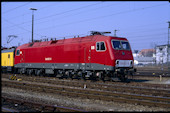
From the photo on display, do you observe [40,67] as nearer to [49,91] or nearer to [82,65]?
[82,65]

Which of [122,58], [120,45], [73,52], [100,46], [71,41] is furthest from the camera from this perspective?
[71,41]

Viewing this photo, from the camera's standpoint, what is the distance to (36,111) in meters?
9.03

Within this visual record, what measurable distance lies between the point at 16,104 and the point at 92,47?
10.4 metres

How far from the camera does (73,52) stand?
2158cm

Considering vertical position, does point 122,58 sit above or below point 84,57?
below

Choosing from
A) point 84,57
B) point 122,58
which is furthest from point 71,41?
point 122,58

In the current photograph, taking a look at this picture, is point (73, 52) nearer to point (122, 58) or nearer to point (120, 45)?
point (120, 45)

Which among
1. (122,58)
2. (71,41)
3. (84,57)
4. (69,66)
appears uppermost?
(71,41)

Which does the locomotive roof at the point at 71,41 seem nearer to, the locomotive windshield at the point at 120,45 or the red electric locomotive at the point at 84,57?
the red electric locomotive at the point at 84,57

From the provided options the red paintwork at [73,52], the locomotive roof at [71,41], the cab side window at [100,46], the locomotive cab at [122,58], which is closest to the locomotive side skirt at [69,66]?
the red paintwork at [73,52]

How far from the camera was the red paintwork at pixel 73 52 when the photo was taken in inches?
719

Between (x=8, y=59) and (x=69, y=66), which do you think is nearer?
(x=69, y=66)

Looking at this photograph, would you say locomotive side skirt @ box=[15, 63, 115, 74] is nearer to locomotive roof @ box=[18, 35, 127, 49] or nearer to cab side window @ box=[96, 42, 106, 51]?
cab side window @ box=[96, 42, 106, 51]

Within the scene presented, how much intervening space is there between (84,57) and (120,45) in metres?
3.59
